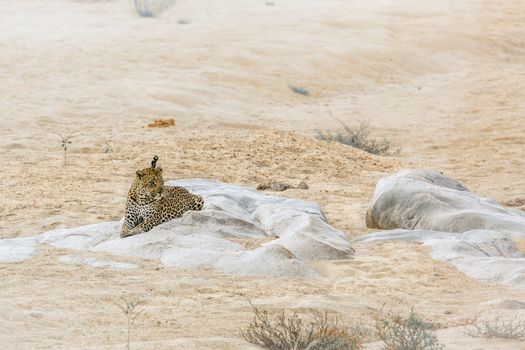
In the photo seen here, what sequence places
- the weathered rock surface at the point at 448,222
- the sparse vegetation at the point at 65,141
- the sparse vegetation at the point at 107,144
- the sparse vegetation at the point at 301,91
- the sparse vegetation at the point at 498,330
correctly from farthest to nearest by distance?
the sparse vegetation at the point at 301,91 < the sparse vegetation at the point at 107,144 < the sparse vegetation at the point at 65,141 < the weathered rock surface at the point at 448,222 < the sparse vegetation at the point at 498,330

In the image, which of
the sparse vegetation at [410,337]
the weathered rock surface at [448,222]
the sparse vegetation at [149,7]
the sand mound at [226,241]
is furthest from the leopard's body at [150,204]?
the sparse vegetation at [149,7]

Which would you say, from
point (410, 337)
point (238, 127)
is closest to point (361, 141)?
point (238, 127)

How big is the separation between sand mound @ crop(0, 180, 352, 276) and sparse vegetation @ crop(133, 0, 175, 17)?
1973 cm

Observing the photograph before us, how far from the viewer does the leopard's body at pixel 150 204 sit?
29.2 feet

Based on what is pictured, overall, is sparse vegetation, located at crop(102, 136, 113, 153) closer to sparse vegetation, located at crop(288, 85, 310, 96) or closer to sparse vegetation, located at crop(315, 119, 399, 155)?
sparse vegetation, located at crop(315, 119, 399, 155)

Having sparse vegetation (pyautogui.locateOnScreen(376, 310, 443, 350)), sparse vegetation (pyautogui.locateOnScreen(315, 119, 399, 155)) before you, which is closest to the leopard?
sparse vegetation (pyautogui.locateOnScreen(376, 310, 443, 350))

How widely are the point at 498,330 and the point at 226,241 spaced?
3.17m

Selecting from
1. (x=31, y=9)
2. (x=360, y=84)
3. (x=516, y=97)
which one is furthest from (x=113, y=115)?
(x=31, y=9)

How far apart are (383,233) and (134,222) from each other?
240cm

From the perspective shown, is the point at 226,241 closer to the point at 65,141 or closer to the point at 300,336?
the point at 300,336

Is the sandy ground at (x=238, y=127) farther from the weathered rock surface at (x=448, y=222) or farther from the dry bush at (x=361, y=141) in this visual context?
the dry bush at (x=361, y=141)

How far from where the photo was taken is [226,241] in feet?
27.8

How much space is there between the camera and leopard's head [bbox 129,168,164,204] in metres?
9.02

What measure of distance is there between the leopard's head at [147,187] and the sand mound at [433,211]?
88.2 inches
